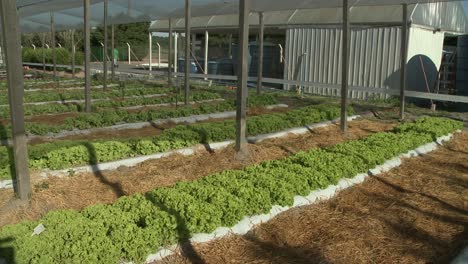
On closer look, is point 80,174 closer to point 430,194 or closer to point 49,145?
point 49,145

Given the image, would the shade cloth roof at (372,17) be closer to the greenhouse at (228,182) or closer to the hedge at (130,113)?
the greenhouse at (228,182)

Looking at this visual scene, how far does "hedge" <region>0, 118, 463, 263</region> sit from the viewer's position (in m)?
3.64

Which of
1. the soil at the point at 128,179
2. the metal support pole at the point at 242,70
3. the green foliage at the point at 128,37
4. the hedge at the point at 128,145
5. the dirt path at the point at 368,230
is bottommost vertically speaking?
the dirt path at the point at 368,230

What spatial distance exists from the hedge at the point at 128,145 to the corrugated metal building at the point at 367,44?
6.93 meters

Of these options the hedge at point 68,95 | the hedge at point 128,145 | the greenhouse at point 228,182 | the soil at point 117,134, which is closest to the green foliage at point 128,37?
the hedge at point 68,95

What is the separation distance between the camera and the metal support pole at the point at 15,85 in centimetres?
490

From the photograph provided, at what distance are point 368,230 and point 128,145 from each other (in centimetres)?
390

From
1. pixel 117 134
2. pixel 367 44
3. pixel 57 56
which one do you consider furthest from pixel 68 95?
pixel 57 56

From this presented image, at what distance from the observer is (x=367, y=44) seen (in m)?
17.0

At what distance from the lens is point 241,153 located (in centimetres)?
736

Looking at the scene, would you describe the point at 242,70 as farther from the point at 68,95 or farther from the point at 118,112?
the point at 68,95

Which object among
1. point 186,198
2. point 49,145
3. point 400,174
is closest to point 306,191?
point 186,198

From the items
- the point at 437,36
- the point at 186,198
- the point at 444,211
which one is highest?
the point at 437,36

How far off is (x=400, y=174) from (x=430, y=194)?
905 millimetres
